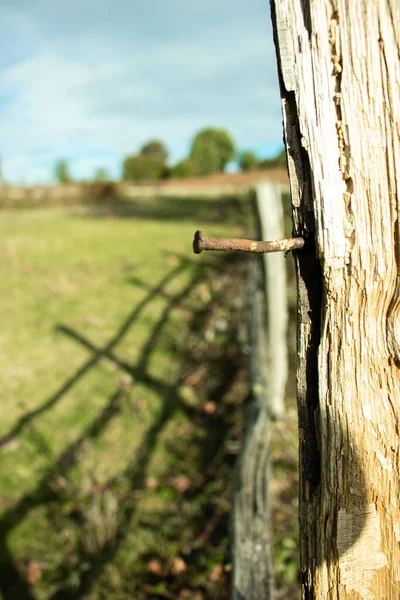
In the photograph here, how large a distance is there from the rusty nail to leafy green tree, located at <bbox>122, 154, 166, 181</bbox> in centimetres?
3166

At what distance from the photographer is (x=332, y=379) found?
923 millimetres

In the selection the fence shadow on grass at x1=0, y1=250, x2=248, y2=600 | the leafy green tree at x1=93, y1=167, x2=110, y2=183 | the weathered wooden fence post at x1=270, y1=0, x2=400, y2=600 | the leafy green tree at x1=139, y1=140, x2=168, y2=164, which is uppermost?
the leafy green tree at x1=139, y1=140, x2=168, y2=164

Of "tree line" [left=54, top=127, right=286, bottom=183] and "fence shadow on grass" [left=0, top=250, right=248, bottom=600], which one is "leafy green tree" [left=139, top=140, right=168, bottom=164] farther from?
"fence shadow on grass" [left=0, top=250, right=248, bottom=600]

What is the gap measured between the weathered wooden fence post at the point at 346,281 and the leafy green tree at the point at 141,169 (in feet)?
104

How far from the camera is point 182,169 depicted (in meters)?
31.4

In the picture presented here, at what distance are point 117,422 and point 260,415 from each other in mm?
1395

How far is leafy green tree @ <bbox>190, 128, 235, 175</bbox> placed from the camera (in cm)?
3127

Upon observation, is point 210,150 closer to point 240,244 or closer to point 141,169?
point 141,169

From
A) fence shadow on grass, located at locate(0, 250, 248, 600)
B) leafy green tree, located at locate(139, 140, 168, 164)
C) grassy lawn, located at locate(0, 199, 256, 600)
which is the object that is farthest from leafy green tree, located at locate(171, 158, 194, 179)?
fence shadow on grass, located at locate(0, 250, 248, 600)

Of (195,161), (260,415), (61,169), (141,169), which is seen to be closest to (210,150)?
(195,161)

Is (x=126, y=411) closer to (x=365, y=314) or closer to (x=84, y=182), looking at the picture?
(x=365, y=314)

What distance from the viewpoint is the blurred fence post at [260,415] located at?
1.84 m

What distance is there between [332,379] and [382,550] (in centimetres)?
36

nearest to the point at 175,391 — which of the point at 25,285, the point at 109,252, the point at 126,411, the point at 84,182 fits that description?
the point at 126,411
